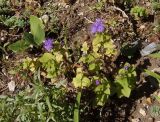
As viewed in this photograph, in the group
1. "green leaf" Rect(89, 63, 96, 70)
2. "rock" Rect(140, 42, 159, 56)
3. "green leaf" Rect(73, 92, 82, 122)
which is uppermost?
"green leaf" Rect(89, 63, 96, 70)

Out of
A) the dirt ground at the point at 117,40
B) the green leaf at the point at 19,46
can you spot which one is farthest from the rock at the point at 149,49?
the green leaf at the point at 19,46

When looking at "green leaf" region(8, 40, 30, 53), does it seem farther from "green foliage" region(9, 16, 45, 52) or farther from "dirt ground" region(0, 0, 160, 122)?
"dirt ground" region(0, 0, 160, 122)

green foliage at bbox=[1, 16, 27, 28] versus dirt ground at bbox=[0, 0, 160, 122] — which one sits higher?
green foliage at bbox=[1, 16, 27, 28]

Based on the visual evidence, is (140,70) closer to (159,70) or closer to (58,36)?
(159,70)

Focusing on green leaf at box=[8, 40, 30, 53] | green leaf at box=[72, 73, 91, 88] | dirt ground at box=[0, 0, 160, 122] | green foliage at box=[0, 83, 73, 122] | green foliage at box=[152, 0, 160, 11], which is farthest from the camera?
green foliage at box=[152, 0, 160, 11]

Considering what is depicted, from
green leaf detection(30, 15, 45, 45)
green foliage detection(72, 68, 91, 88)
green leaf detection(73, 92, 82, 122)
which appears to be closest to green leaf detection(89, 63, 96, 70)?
green foliage detection(72, 68, 91, 88)

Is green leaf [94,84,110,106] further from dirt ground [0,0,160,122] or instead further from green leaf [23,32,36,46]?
green leaf [23,32,36,46]

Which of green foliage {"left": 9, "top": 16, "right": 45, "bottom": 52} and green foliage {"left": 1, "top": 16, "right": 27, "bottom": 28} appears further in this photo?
green foliage {"left": 1, "top": 16, "right": 27, "bottom": 28}

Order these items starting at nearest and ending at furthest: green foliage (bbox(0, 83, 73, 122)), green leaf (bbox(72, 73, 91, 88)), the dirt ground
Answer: green foliage (bbox(0, 83, 73, 122)), green leaf (bbox(72, 73, 91, 88)), the dirt ground
